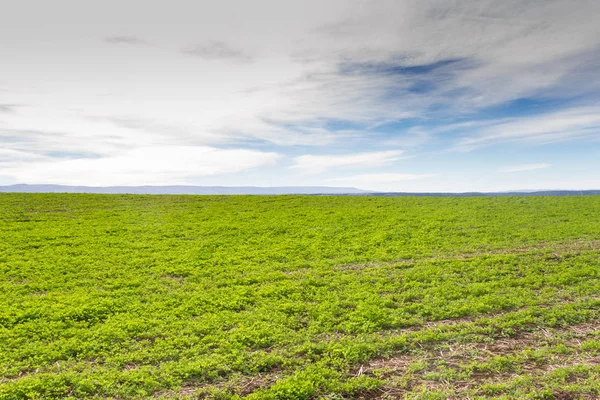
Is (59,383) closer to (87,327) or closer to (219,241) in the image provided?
(87,327)

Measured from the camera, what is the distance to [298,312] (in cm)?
1397

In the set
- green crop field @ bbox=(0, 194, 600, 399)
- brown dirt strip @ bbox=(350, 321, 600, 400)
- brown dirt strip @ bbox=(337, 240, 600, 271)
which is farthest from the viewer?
brown dirt strip @ bbox=(337, 240, 600, 271)

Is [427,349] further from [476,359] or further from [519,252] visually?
[519,252]

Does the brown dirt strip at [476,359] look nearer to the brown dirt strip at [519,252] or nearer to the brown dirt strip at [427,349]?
the brown dirt strip at [427,349]

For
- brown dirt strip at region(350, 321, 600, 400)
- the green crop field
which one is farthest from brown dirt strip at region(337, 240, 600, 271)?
brown dirt strip at region(350, 321, 600, 400)

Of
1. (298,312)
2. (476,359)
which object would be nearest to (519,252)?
(476,359)

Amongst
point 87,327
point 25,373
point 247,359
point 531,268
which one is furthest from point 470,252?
point 25,373

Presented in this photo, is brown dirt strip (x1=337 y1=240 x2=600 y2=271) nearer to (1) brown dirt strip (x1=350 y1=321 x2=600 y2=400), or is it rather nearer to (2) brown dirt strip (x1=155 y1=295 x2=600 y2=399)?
(2) brown dirt strip (x1=155 y1=295 x2=600 y2=399)

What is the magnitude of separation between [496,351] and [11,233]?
29924 millimetres

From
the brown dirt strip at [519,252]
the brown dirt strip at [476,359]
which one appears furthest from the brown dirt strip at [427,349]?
the brown dirt strip at [519,252]

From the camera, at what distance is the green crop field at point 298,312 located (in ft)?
30.6

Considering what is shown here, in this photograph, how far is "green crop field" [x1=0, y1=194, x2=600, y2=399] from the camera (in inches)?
367

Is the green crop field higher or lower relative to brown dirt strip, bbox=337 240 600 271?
lower

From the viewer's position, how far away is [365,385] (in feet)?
29.9
